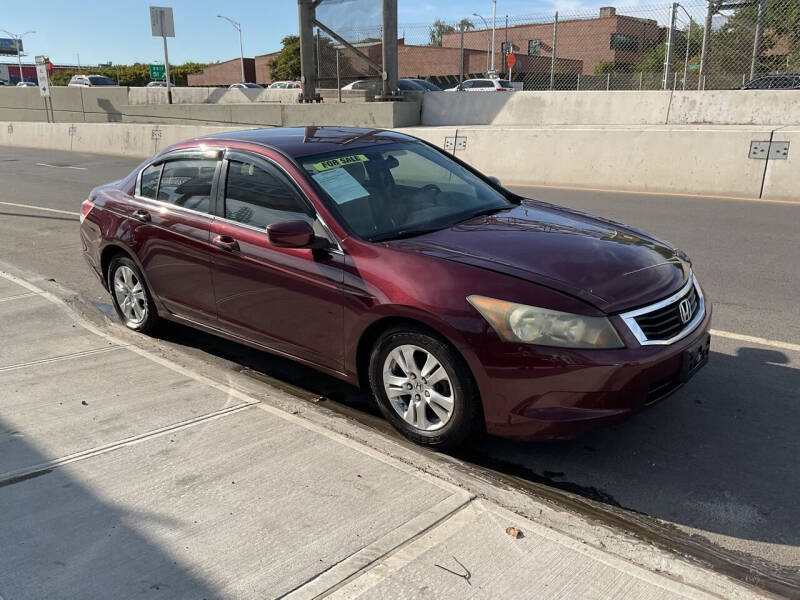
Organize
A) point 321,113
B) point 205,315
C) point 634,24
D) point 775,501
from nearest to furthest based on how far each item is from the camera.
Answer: point 775,501, point 205,315, point 321,113, point 634,24

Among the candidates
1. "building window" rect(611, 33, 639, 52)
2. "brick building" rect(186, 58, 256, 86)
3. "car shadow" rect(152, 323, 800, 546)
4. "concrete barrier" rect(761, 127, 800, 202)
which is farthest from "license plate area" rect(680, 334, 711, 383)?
"brick building" rect(186, 58, 256, 86)

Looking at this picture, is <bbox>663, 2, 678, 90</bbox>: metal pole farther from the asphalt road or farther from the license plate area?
the license plate area

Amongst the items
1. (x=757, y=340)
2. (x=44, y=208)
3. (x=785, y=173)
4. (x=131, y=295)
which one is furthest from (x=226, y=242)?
(x=785, y=173)

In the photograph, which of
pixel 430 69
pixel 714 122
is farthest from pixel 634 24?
pixel 430 69

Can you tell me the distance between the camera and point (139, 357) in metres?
5.02

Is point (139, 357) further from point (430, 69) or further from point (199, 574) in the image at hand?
point (430, 69)

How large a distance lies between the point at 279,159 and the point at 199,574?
254 centimetres

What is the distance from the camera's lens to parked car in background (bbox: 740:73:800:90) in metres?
16.6

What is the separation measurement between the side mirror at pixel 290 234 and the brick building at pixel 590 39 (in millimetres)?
11718

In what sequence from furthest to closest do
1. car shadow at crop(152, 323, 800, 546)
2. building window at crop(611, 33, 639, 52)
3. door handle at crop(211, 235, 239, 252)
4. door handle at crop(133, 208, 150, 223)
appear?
building window at crop(611, 33, 639, 52) < door handle at crop(133, 208, 150, 223) < door handle at crop(211, 235, 239, 252) < car shadow at crop(152, 323, 800, 546)

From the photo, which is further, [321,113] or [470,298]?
[321,113]

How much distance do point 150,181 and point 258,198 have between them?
1.39 metres

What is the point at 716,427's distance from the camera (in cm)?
388

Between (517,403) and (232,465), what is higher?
(517,403)
